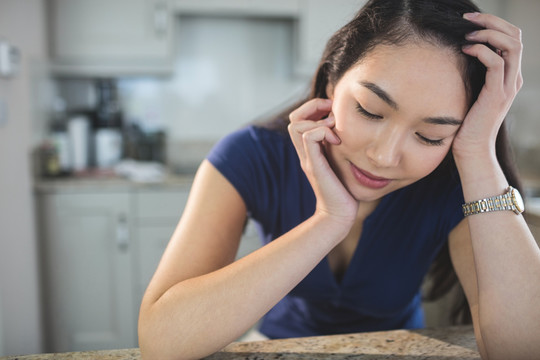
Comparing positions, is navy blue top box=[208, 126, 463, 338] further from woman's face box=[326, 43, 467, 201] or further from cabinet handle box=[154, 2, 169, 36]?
cabinet handle box=[154, 2, 169, 36]

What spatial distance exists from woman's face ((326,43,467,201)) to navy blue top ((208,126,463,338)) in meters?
0.19

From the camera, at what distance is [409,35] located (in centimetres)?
69

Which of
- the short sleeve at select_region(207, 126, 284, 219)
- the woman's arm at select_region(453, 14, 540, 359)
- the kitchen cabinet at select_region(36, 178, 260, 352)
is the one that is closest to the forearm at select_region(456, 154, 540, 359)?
the woman's arm at select_region(453, 14, 540, 359)

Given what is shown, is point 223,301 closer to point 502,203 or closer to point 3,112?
point 502,203

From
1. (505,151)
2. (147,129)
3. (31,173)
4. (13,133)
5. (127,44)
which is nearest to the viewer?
(505,151)

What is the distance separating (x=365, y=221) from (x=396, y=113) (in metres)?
0.33

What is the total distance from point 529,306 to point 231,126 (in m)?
2.33

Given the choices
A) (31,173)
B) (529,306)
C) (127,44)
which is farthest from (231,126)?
(529,306)

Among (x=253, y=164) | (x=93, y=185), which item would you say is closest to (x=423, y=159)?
(x=253, y=164)

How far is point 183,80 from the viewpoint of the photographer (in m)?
2.80

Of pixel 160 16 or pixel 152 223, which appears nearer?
pixel 152 223

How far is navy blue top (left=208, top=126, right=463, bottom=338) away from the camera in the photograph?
3.12ft

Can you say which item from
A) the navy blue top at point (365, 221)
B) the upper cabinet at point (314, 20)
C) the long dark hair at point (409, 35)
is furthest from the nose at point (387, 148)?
the upper cabinet at point (314, 20)

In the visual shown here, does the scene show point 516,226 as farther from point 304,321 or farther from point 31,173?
point 31,173
